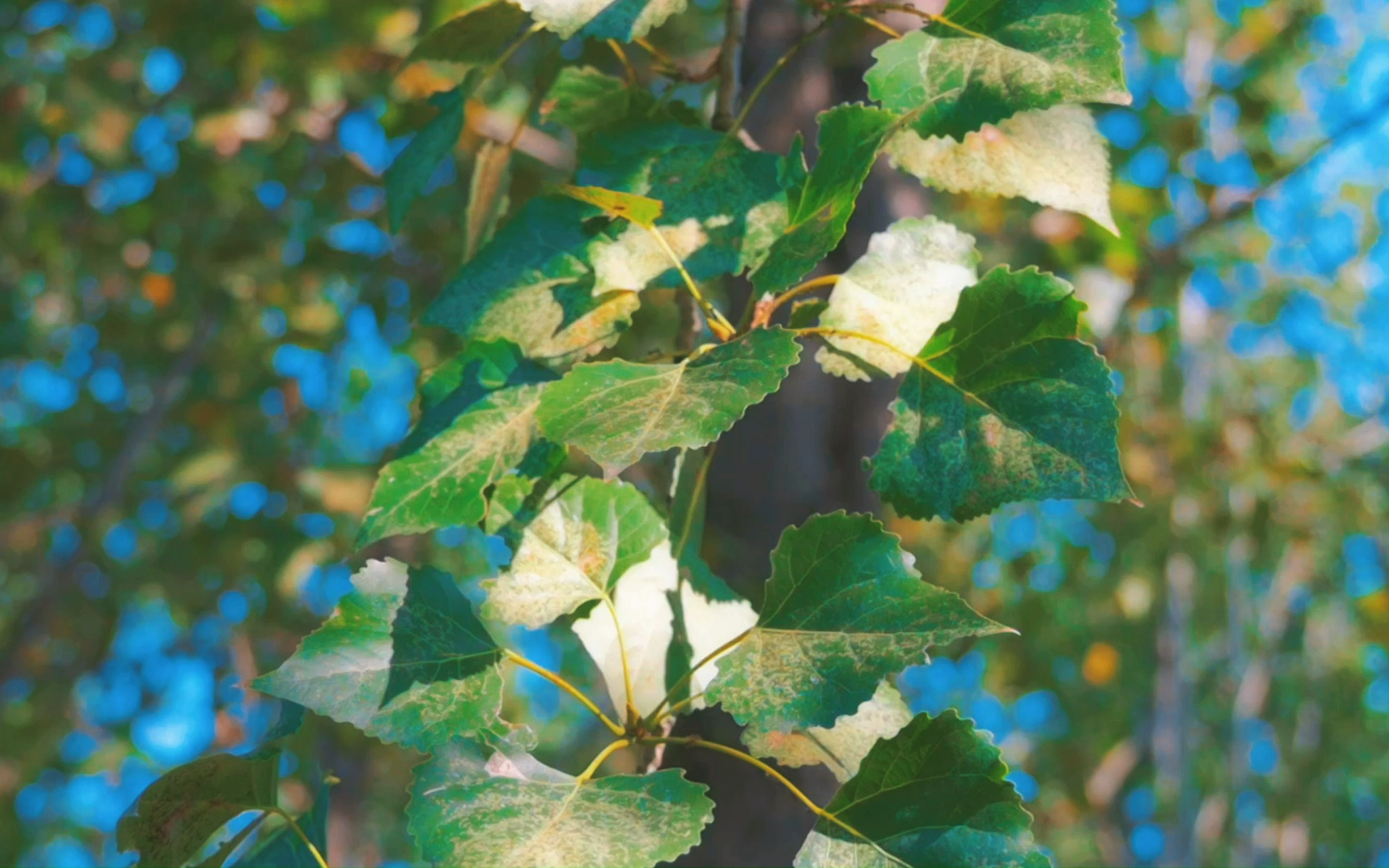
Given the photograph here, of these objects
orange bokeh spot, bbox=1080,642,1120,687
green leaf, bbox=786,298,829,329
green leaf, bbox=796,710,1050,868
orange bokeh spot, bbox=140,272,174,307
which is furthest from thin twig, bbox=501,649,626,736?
orange bokeh spot, bbox=1080,642,1120,687

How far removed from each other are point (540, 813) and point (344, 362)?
3.38 meters

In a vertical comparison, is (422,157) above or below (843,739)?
above

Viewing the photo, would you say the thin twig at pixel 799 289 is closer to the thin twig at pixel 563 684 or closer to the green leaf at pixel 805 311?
the green leaf at pixel 805 311

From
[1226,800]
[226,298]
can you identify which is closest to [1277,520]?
[1226,800]

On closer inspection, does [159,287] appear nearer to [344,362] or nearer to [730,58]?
[344,362]

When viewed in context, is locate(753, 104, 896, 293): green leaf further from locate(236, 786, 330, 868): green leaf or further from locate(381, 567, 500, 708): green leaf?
locate(236, 786, 330, 868): green leaf

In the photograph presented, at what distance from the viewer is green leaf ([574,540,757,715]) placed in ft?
2.05

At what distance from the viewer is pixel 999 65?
2.05ft

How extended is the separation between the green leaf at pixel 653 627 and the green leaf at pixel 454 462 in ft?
0.29

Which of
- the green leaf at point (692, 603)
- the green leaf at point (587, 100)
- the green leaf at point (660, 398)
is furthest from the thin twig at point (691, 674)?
the green leaf at point (587, 100)

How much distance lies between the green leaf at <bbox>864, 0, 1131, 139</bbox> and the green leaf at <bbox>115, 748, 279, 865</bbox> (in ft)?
1.49

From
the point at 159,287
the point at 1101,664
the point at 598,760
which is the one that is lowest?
the point at 1101,664

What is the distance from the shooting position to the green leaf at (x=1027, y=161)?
70cm

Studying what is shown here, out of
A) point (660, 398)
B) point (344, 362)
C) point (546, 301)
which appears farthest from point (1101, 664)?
point (660, 398)
